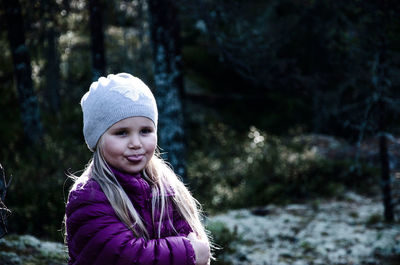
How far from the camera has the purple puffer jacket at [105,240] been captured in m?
2.34

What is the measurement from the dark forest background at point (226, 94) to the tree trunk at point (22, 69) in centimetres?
3

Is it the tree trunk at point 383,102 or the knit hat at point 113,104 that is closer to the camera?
the knit hat at point 113,104

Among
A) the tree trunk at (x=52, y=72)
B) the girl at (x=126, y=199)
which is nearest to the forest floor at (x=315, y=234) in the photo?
the girl at (x=126, y=199)

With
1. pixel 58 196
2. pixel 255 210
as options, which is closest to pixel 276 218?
pixel 255 210

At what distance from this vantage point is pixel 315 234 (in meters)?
7.55

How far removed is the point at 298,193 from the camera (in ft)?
33.7

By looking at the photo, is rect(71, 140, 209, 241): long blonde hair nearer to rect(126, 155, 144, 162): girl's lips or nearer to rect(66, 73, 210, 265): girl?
rect(66, 73, 210, 265): girl

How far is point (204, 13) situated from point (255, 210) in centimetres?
435

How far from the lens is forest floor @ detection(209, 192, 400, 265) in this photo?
21.1 feet

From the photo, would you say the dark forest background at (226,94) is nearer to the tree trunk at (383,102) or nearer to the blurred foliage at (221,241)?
the tree trunk at (383,102)

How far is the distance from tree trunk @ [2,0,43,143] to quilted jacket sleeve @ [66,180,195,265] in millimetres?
6769

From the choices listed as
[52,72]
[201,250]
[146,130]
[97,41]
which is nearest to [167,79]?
[97,41]

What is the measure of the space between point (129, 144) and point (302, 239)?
18.1ft

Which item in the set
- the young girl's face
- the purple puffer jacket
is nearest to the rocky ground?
the purple puffer jacket
